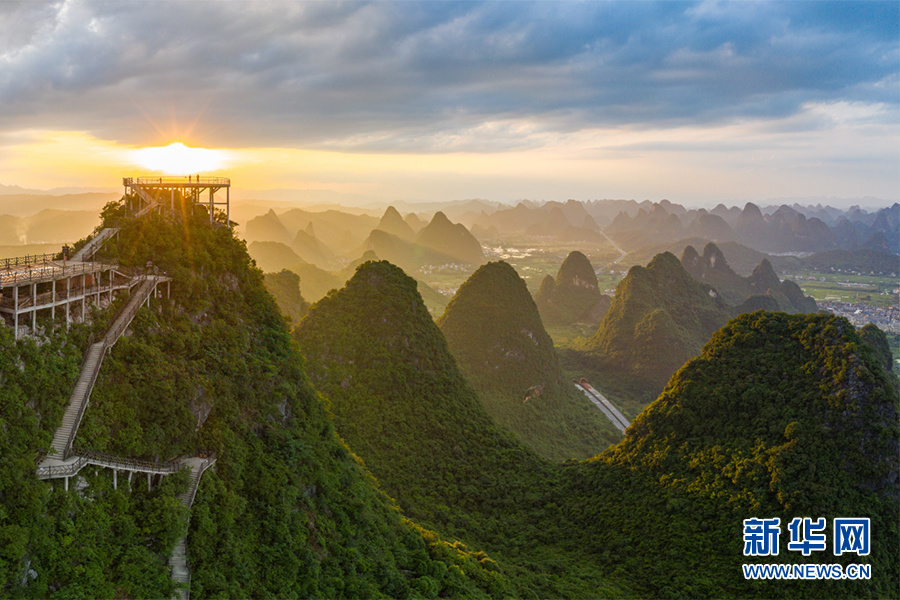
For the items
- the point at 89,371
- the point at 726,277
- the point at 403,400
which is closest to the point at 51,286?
the point at 89,371

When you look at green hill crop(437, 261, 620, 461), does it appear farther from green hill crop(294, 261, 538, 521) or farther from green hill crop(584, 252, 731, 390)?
green hill crop(584, 252, 731, 390)

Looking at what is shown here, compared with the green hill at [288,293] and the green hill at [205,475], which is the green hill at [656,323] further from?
the green hill at [205,475]

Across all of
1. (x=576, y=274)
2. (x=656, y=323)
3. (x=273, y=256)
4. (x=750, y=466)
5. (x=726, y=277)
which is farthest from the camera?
(x=273, y=256)

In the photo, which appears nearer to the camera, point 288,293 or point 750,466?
point 750,466

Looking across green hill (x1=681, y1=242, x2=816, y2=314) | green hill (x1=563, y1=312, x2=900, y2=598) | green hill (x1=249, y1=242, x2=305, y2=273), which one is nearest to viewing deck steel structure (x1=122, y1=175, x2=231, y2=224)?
green hill (x1=563, y1=312, x2=900, y2=598)

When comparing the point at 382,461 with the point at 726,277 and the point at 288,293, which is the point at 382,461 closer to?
the point at 288,293

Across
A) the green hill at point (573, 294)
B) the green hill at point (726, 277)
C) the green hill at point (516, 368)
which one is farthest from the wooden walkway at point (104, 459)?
the green hill at point (726, 277)
